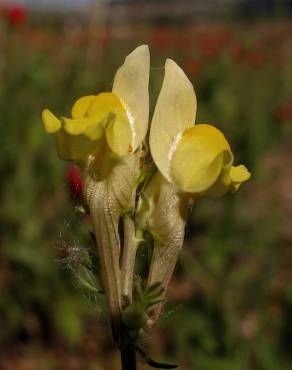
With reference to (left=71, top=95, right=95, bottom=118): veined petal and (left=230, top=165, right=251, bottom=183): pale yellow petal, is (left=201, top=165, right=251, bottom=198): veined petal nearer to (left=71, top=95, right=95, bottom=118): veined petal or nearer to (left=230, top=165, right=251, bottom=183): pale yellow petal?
(left=230, top=165, right=251, bottom=183): pale yellow petal

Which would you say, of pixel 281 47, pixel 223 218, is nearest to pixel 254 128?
pixel 223 218

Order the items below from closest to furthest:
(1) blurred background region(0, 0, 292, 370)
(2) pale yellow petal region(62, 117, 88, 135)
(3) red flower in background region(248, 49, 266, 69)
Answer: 1. (2) pale yellow petal region(62, 117, 88, 135)
2. (1) blurred background region(0, 0, 292, 370)
3. (3) red flower in background region(248, 49, 266, 69)

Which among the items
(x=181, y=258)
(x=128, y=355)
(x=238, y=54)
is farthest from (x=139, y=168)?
(x=238, y=54)

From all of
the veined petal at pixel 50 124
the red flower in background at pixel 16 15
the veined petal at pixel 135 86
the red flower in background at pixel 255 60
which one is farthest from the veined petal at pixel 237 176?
the red flower in background at pixel 255 60

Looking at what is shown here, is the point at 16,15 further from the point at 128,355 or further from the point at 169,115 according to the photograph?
the point at 128,355

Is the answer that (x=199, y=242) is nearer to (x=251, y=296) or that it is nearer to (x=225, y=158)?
(x=251, y=296)

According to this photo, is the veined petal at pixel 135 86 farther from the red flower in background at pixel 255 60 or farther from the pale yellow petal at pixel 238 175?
the red flower in background at pixel 255 60

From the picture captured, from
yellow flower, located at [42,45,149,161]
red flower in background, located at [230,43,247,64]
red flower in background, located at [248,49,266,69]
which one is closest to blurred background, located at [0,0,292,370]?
yellow flower, located at [42,45,149,161]
